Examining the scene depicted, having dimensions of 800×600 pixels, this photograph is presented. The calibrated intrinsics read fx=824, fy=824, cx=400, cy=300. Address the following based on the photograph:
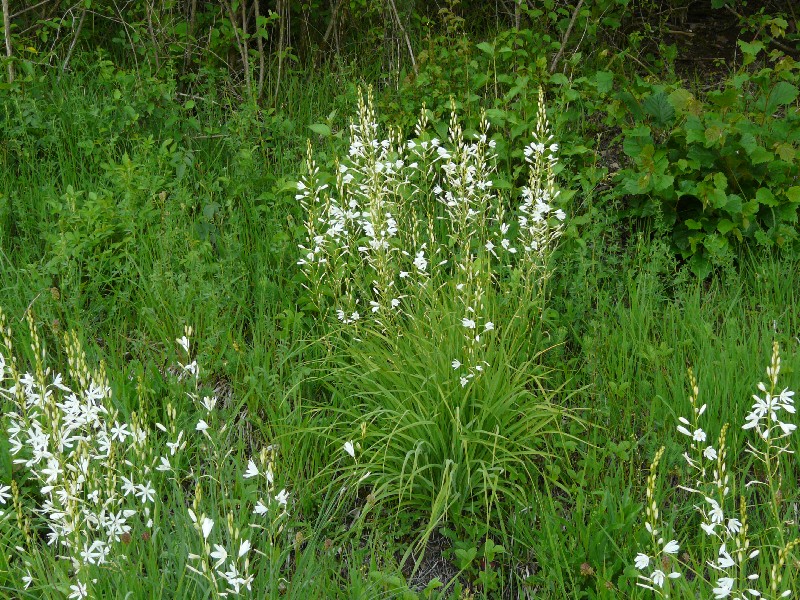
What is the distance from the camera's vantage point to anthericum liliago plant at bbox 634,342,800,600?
219 cm

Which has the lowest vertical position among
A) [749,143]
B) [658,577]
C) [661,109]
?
[658,577]

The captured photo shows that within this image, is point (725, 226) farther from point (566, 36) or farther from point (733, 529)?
point (733, 529)

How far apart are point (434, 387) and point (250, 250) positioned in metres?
1.72

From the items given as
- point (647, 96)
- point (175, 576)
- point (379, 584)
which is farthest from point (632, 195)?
point (175, 576)

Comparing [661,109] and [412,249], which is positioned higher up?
[661,109]

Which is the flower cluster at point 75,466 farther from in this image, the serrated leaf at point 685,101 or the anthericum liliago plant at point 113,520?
the serrated leaf at point 685,101

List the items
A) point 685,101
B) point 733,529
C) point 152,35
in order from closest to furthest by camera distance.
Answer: point 733,529, point 685,101, point 152,35

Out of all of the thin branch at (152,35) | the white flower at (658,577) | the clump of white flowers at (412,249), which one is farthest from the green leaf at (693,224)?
the thin branch at (152,35)

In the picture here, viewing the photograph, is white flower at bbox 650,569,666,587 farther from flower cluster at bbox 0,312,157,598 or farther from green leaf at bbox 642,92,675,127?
green leaf at bbox 642,92,675,127

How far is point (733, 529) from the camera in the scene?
2.32 metres

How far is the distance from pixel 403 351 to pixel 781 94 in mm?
2672

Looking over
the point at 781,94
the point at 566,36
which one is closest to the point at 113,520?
the point at 781,94

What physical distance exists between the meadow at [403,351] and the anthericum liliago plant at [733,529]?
2 centimetres

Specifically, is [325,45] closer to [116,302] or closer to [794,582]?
[116,302]
